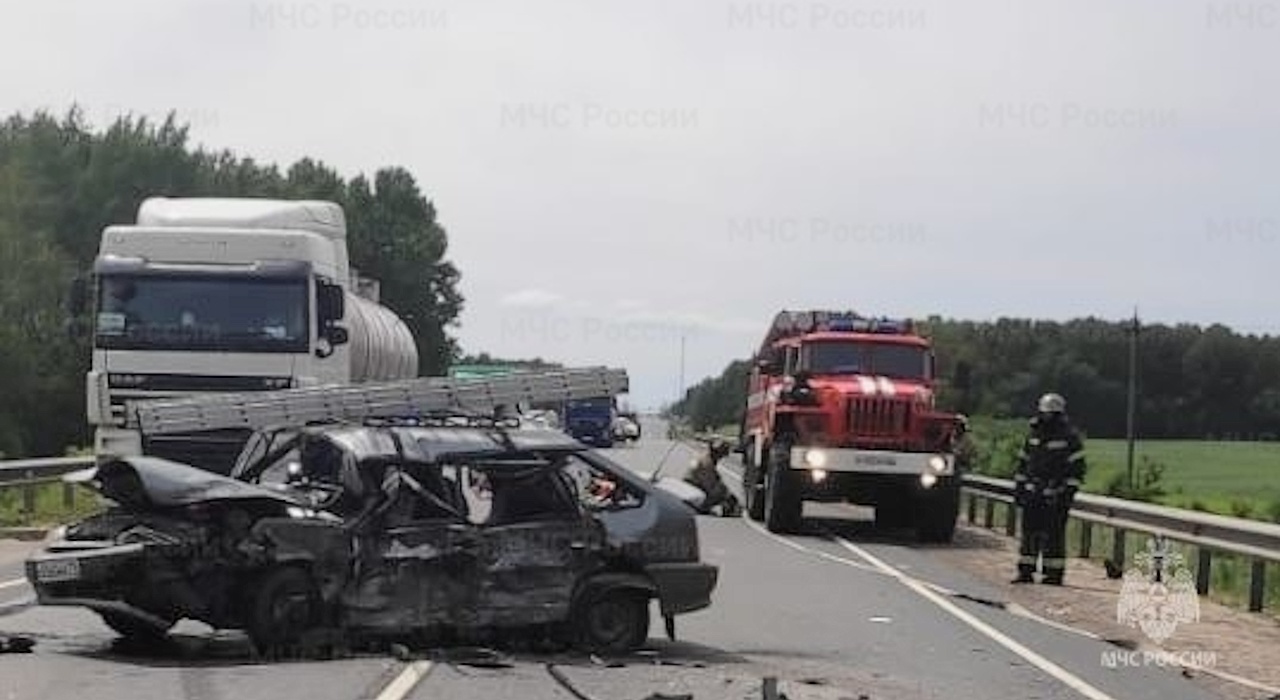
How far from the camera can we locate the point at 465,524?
11.2 metres

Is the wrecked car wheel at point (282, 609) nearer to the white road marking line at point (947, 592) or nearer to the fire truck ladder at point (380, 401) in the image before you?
the fire truck ladder at point (380, 401)

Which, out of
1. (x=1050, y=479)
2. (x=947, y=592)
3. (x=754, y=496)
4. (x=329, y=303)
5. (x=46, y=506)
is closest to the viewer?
(x=947, y=592)

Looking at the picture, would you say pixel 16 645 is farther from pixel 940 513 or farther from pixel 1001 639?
pixel 940 513

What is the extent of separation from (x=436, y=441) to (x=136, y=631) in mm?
2212

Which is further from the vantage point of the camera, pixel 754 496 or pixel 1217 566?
pixel 754 496

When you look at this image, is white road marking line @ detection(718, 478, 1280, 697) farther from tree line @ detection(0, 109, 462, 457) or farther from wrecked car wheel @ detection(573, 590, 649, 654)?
tree line @ detection(0, 109, 462, 457)

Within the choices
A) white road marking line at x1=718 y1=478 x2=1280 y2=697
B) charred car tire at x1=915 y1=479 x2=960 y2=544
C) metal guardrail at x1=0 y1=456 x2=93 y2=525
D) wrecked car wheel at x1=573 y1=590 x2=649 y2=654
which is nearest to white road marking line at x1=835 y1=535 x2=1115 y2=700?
white road marking line at x1=718 y1=478 x2=1280 y2=697

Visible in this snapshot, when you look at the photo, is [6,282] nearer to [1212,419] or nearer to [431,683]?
[431,683]

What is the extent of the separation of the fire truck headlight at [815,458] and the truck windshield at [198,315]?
22.8 feet

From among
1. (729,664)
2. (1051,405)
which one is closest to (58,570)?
(729,664)

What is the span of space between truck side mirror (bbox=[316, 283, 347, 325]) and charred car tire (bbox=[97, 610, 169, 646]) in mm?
10440

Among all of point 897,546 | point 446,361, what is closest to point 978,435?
point 897,546

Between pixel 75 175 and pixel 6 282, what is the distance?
14.1m

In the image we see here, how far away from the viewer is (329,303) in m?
21.8
